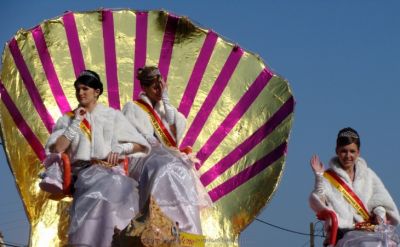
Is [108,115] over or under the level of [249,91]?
under

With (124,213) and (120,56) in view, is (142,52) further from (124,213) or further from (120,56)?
(124,213)

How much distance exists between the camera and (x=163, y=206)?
24.0 feet

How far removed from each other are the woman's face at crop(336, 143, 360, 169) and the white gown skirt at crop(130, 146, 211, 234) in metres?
1.42

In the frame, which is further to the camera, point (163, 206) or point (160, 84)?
point (160, 84)

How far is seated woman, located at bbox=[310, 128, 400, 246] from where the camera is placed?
786 cm

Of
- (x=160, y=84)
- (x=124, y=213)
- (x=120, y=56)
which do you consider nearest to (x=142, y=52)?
(x=120, y=56)

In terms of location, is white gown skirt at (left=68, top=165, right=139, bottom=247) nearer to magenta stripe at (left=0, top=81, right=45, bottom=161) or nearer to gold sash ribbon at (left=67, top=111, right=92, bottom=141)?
gold sash ribbon at (left=67, top=111, right=92, bottom=141)

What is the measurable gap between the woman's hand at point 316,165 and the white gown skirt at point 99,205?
163 centimetres

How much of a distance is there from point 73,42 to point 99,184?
2.12 m

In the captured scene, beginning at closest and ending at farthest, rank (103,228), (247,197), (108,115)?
(103,228)
(108,115)
(247,197)

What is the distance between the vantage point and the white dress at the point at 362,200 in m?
7.81

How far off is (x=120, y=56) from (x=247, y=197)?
6.27 feet

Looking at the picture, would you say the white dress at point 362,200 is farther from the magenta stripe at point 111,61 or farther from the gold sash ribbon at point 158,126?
the magenta stripe at point 111,61

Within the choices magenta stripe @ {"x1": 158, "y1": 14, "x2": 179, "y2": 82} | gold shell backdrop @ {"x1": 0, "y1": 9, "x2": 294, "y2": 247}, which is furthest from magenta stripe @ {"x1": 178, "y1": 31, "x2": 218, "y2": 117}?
magenta stripe @ {"x1": 158, "y1": 14, "x2": 179, "y2": 82}
